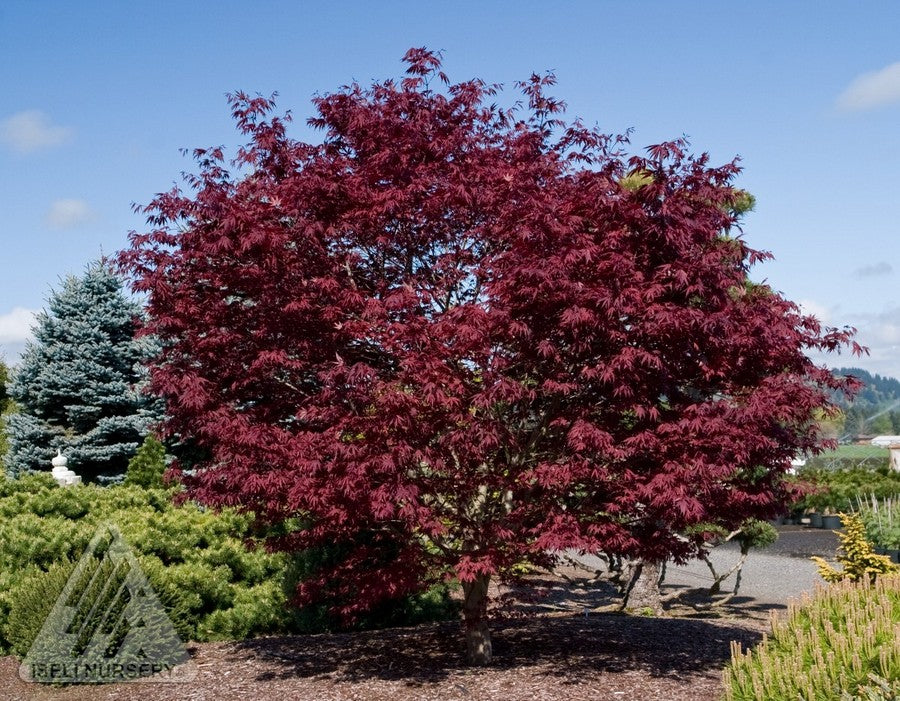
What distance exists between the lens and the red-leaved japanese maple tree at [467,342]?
22.1 ft

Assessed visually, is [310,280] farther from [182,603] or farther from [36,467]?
[36,467]

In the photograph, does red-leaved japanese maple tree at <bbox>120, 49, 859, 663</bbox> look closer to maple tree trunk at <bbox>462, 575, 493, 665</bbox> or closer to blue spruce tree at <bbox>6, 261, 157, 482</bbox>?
maple tree trunk at <bbox>462, 575, 493, 665</bbox>

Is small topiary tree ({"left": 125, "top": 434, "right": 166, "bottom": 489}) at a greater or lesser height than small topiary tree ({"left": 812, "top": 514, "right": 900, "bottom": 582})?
greater

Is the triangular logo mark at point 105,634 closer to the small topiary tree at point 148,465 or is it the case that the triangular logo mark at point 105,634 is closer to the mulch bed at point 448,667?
the mulch bed at point 448,667

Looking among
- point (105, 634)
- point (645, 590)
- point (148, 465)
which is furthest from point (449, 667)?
point (148, 465)

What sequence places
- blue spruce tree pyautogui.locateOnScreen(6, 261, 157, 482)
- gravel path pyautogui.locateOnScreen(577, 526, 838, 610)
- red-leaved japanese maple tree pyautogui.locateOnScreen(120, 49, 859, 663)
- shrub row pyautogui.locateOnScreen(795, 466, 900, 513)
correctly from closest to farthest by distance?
red-leaved japanese maple tree pyautogui.locateOnScreen(120, 49, 859, 663)
gravel path pyautogui.locateOnScreen(577, 526, 838, 610)
blue spruce tree pyautogui.locateOnScreen(6, 261, 157, 482)
shrub row pyautogui.locateOnScreen(795, 466, 900, 513)

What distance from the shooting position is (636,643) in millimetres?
9672

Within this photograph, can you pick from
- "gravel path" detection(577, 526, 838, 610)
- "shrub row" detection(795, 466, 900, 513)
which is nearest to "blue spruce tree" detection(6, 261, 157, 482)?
"gravel path" detection(577, 526, 838, 610)

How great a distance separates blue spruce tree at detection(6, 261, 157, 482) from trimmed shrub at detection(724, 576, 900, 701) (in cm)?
1759

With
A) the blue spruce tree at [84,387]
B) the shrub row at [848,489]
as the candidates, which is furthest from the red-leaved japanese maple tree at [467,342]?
the shrub row at [848,489]

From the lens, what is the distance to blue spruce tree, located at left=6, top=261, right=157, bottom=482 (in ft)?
70.4

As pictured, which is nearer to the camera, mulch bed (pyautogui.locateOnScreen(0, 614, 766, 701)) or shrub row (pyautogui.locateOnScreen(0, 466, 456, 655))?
mulch bed (pyautogui.locateOnScreen(0, 614, 766, 701))

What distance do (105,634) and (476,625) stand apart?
3512 millimetres

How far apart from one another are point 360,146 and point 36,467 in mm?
17896
